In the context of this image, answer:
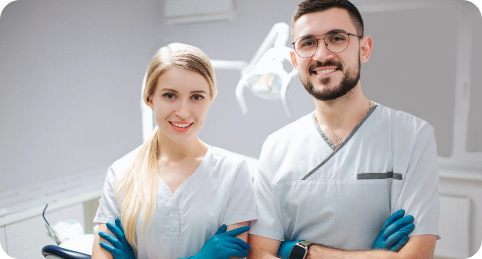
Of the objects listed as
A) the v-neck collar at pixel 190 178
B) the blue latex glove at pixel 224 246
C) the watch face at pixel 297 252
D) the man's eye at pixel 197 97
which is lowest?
the watch face at pixel 297 252

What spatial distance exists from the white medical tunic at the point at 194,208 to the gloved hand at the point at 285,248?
0.17 m

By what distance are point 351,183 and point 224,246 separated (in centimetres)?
54

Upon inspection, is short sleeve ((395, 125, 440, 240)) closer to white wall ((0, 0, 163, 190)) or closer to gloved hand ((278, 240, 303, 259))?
gloved hand ((278, 240, 303, 259))

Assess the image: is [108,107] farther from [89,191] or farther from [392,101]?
[392,101]

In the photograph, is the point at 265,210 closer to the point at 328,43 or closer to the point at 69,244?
the point at 328,43

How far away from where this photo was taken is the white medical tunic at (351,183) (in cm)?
127

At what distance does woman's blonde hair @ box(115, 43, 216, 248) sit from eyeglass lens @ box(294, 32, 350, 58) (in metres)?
0.37

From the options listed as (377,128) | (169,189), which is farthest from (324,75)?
(169,189)

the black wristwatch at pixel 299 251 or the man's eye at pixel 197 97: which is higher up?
the man's eye at pixel 197 97

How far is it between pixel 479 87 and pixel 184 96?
→ 2.56 m

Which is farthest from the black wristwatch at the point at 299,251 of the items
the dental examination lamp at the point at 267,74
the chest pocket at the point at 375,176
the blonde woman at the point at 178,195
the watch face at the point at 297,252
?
the dental examination lamp at the point at 267,74

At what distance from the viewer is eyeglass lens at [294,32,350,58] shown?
Result: 1.35m

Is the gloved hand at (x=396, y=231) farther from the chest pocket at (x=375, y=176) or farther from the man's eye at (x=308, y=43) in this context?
the man's eye at (x=308, y=43)

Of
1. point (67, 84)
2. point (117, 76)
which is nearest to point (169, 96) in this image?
point (67, 84)
